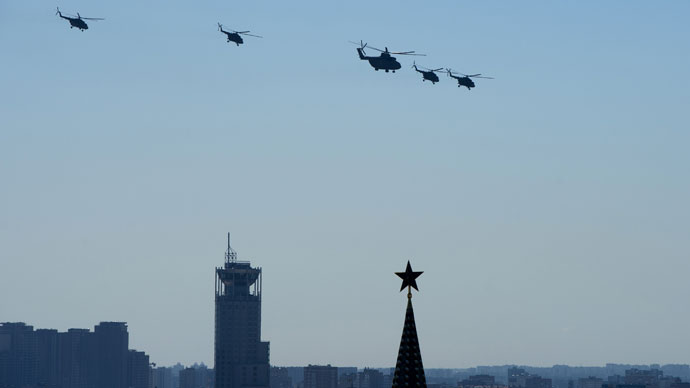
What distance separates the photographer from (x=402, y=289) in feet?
187

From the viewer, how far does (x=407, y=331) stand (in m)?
56.1

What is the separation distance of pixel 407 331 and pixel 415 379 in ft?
4.94

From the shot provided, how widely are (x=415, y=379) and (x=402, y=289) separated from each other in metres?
2.91

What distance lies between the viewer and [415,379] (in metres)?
56.0

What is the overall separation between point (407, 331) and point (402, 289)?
149cm
